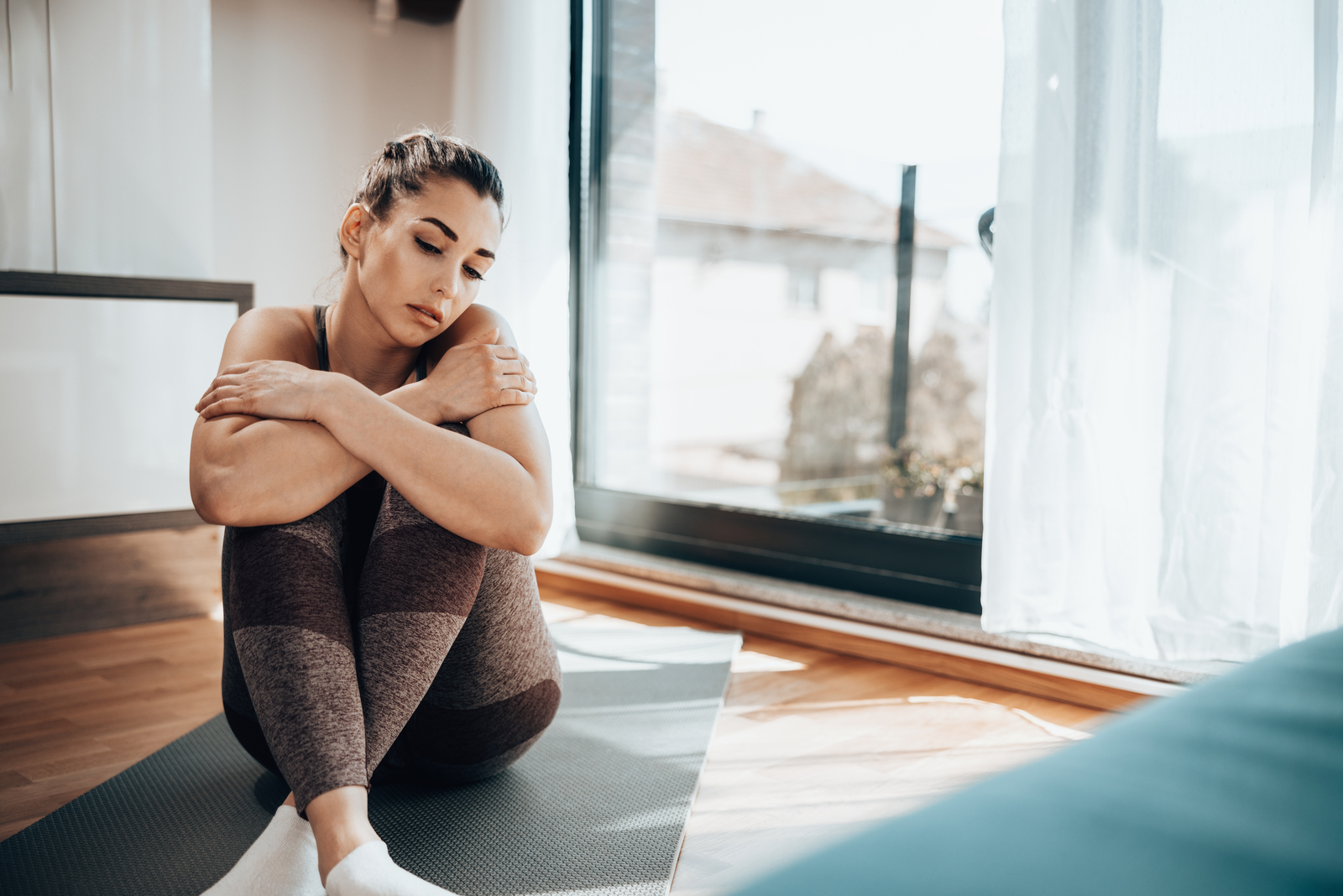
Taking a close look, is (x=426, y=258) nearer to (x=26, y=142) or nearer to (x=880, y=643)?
(x=880, y=643)

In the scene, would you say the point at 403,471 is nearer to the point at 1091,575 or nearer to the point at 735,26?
the point at 1091,575

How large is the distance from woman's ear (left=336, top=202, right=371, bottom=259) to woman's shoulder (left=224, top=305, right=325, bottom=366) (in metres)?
0.12

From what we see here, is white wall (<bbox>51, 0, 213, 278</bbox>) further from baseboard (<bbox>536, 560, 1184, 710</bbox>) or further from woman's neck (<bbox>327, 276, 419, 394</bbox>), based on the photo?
baseboard (<bbox>536, 560, 1184, 710</bbox>)

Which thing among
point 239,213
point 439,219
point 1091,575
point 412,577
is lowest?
point 1091,575

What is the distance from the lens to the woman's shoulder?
124 centimetres

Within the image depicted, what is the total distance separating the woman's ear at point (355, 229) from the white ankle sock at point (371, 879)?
0.83 meters

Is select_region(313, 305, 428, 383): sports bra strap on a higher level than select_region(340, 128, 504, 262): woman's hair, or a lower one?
lower

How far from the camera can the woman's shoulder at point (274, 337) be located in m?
1.24

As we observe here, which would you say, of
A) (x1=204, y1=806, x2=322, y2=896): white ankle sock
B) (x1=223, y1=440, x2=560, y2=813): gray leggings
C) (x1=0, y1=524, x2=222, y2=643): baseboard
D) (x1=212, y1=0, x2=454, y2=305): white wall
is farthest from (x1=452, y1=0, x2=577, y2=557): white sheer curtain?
(x1=204, y1=806, x2=322, y2=896): white ankle sock

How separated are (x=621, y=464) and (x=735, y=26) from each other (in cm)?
125

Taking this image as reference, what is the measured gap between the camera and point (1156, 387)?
5.10 ft

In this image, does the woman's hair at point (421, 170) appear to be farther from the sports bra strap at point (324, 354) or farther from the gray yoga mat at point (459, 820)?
the gray yoga mat at point (459, 820)

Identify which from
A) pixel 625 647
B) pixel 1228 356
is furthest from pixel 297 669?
pixel 1228 356

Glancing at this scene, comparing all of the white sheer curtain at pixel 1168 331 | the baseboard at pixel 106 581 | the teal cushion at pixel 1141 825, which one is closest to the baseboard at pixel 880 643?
the white sheer curtain at pixel 1168 331
